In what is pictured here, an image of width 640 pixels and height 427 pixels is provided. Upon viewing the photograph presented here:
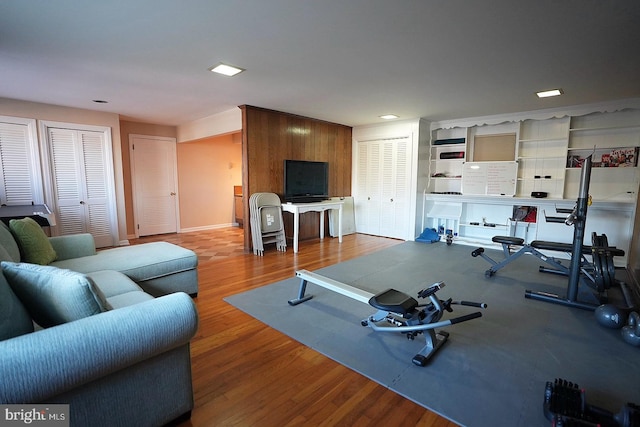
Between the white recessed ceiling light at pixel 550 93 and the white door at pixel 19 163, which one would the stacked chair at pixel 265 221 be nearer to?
the white door at pixel 19 163

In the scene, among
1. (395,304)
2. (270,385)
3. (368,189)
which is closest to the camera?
(270,385)

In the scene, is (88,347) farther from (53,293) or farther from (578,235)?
(578,235)

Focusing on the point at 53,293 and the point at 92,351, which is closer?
the point at 92,351

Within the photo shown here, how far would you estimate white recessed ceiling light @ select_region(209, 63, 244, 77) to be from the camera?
10.2ft

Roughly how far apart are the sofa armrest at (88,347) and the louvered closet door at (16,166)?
194 inches

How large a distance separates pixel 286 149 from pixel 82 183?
349cm

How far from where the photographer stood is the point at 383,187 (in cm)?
660

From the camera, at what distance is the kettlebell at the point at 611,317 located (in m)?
2.57

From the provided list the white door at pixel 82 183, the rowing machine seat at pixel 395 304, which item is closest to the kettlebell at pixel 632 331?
the rowing machine seat at pixel 395 304

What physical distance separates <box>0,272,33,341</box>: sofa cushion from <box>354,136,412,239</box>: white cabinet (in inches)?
227

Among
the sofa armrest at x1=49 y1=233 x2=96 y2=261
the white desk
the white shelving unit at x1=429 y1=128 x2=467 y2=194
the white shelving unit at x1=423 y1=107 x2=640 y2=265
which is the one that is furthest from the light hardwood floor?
the white shelving unit at x1=429 y1=128 x2=467 y2=194

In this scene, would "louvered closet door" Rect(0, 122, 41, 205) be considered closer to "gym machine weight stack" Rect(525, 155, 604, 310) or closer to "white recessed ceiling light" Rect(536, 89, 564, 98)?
"gym machine weight stack" Rect(525, 155, 604, 310)

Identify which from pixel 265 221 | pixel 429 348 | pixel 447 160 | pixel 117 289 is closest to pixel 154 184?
pixel 265 221

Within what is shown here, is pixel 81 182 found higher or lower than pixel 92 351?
higher
